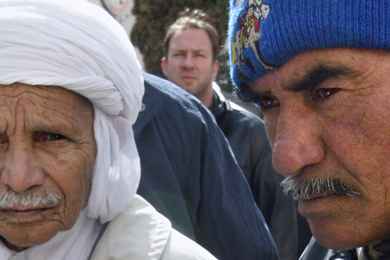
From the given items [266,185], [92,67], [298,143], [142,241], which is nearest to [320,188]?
[298,143]

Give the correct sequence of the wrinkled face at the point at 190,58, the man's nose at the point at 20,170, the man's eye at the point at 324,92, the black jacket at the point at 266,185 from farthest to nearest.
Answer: the wrinkled face at the point at 190,58 < the black jacket at the point at 266,185 < the man's nose at the point at 20,170 < the man's eye at the point at 324,92

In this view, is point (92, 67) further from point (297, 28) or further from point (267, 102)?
point (297, 28)

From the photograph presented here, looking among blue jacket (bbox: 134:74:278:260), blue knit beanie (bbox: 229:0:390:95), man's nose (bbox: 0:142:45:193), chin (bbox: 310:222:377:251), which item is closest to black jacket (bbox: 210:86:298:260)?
blue jacket (bbox: 134:74:278:260)

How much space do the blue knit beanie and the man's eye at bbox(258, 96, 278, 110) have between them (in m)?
0.08

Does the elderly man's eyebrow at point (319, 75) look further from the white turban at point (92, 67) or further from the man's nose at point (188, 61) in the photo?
the man's nose at point (188, 61)

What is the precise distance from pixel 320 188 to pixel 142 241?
2.62ft

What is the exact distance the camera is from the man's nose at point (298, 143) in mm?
1982

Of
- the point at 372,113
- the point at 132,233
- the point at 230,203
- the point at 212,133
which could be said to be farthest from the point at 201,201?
the point at 372,113

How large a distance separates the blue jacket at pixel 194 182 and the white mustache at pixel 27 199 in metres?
0.71

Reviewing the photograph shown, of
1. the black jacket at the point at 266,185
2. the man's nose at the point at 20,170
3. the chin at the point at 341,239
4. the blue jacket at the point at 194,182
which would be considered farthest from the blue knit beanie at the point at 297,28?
the black jacket at the point at 266,185

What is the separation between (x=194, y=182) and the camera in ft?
10.6

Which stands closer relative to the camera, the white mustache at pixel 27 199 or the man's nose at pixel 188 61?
the white mustache at pixel 27 199

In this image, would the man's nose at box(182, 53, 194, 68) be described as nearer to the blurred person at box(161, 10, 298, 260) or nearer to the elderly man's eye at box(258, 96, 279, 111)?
the blurred person at box(161, 10, 298, 260)

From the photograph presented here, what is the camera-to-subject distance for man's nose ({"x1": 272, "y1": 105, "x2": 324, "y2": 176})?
198 centimetres
